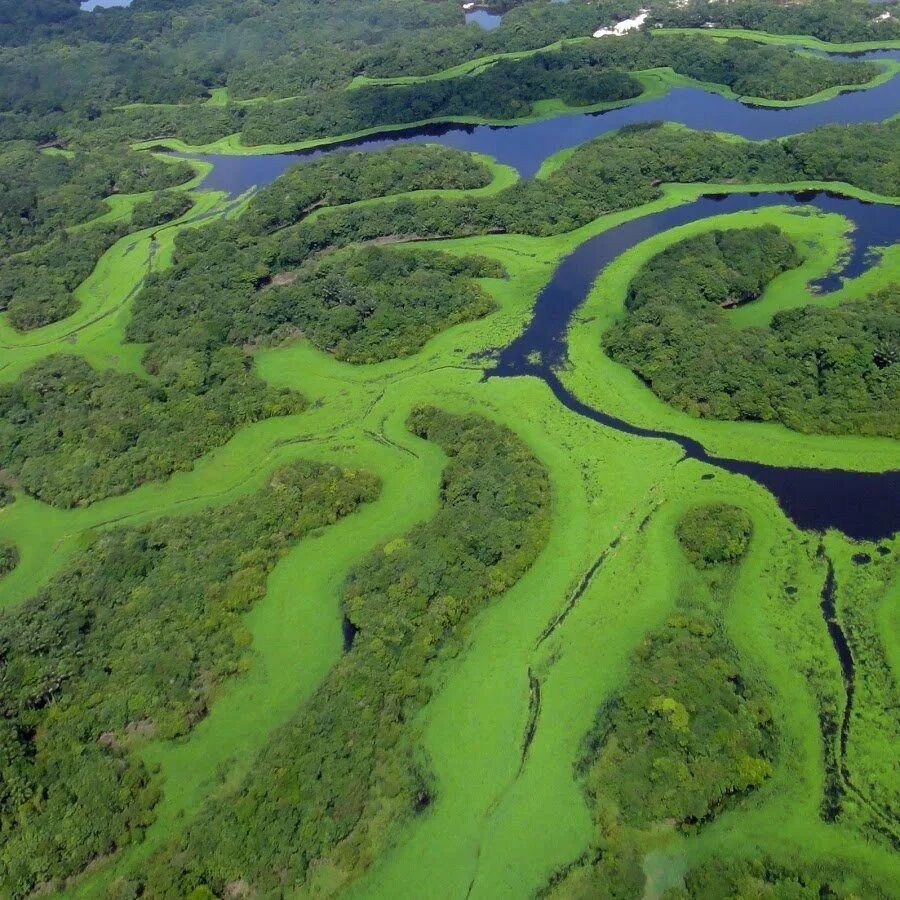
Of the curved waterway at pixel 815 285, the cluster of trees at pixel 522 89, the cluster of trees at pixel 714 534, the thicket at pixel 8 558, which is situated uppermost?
the cluster of trees at pixel 522 89

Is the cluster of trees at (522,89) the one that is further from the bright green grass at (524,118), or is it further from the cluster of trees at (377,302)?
the cluster of trees at (377,302)

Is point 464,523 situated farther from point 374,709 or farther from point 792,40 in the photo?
point 792,40

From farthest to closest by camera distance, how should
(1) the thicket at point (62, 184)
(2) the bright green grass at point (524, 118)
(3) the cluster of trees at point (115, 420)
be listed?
→ (2) the bright green grass at point (524, 118) → (1) the thicket at point (62, 184) → (3) the cluster of trees at point (115, 420)

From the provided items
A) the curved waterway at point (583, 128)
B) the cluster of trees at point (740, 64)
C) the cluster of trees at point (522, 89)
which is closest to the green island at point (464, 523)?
the curved waterway at point (583, 128)

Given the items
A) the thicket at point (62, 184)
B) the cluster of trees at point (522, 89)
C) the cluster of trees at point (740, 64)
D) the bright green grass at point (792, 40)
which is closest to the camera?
the thicket at point (62, 184)

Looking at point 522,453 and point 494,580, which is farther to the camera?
point 522,453

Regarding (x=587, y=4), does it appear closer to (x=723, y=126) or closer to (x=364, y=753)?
(x=723, y=126)

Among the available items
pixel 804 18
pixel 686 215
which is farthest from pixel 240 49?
pixel 686 215

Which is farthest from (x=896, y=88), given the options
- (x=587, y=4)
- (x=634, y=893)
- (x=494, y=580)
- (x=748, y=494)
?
(x=634, y=893)
